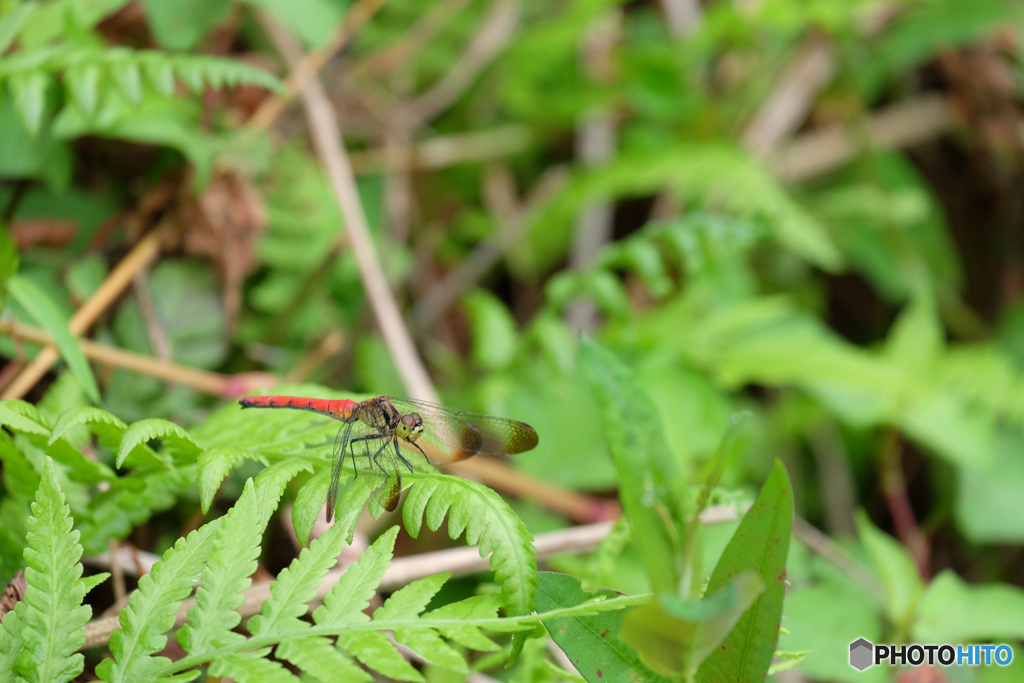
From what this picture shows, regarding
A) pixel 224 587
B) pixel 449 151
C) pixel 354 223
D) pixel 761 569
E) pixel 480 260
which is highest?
pixel 449 151

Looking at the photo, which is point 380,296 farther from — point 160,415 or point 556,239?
point 556,239

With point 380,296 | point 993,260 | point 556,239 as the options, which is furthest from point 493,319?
point 993,260

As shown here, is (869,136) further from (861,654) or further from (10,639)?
(10,639)

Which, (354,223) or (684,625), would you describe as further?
(354,223)

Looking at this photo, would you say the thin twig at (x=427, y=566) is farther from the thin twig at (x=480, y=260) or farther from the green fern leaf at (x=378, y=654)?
the thin twig at (x=480, y=260)

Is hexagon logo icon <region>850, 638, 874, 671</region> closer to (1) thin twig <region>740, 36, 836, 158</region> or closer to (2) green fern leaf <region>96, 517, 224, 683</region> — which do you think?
(2) green fern leaf <region>96, 517, 224, 683</region>

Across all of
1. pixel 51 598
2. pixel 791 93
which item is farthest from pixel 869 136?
pixel 51 598
